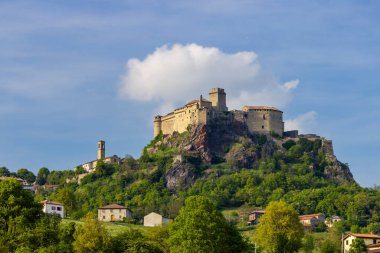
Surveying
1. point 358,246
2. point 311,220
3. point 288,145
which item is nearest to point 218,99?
point 288,145

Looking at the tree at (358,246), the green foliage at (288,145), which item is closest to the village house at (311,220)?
the green foliage at (288,145)

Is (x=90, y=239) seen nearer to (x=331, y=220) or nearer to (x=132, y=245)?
(x=132, y=245)

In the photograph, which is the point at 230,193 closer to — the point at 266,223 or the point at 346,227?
the point at 346,227

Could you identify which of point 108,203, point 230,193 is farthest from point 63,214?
point 230,193

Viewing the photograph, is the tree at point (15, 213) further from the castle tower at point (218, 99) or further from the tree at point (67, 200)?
the castle tower at point (218, 99)

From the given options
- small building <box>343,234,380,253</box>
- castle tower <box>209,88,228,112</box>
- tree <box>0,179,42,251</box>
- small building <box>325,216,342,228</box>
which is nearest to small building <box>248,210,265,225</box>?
small building <box>325,216,342,228</box>

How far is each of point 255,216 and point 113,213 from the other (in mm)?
25031

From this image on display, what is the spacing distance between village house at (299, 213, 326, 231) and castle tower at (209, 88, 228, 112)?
43.3 m

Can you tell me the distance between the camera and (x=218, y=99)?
184250mm

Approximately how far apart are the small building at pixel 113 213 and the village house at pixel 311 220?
30480 mm

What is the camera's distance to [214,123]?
18025cm

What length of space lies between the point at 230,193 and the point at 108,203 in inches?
953

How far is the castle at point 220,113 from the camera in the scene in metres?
180

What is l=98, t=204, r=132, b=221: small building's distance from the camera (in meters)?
145
